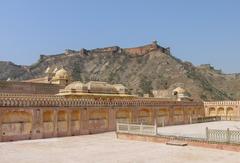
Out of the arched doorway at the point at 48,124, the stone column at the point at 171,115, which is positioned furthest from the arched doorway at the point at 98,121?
Result: the stone column at the point at 171,115

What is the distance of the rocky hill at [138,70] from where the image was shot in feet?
270

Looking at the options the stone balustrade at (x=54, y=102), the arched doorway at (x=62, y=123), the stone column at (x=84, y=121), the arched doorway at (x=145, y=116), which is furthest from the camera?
the arched doorway at (x=145, y=116)

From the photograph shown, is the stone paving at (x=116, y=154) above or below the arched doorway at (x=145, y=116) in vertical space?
below

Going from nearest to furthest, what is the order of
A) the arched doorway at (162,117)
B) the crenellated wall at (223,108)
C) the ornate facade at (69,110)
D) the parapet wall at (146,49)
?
the ornate facade at (69,110), the arched doorway at (162,117), the crenellated wall at (223,108), the parapet wall at (146,49)

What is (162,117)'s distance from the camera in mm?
38031

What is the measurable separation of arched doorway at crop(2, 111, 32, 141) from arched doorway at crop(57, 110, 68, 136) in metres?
2.59

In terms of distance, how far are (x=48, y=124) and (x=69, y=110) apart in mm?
2316

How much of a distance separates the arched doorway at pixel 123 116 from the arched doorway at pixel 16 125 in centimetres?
980

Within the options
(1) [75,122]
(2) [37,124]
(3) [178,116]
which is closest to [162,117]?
(3) [178,116]

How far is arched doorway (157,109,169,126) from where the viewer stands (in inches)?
1455

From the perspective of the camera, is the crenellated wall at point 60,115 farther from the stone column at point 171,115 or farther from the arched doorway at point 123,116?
the stone column at point 171,115

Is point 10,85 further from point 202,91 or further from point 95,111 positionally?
point 202,91

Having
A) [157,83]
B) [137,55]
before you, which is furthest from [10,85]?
[137,55]

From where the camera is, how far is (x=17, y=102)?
23688 mm
